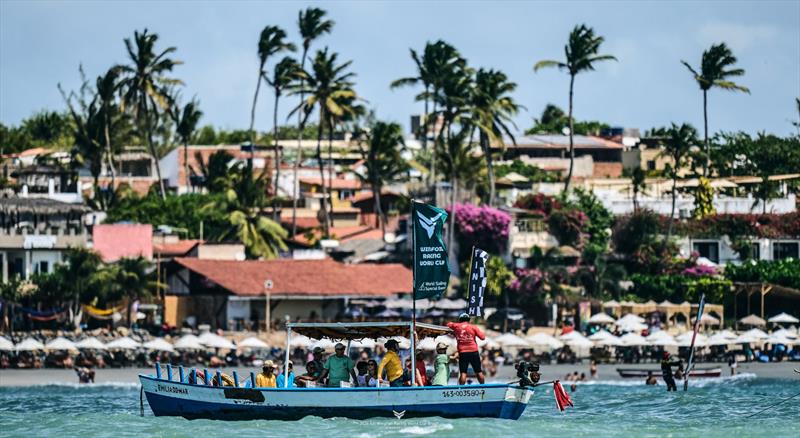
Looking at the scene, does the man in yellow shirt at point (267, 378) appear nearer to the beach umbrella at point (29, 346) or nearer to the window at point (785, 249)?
the beach umbrella at point (29, 346)

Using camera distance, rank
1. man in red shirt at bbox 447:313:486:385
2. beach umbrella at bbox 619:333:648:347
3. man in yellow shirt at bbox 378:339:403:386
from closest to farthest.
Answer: man in red shirt at bbox 447:313:486:385 → man in yellow shirt at bbox 378:339:403:386 → beach umbrella at bbox 619:333:648:347

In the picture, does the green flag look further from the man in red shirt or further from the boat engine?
the boat engine

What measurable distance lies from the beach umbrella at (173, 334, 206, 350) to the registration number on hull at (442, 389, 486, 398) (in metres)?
37.7

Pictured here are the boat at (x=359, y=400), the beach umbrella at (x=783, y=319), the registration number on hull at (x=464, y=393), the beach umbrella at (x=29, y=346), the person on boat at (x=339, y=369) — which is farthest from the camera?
the beach umbrella at (x=783, y=319)

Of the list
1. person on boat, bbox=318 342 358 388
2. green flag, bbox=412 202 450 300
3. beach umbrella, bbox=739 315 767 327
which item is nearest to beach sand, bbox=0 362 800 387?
beach umbrella, bbox=739 315 767 327

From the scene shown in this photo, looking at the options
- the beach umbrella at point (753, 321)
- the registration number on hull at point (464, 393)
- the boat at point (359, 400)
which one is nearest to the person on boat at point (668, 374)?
the boat at point (359, 400)

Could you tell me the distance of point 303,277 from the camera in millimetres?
88750

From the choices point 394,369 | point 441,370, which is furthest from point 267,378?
point 441,370

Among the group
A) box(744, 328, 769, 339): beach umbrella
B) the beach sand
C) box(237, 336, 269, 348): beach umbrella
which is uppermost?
box(744, 328, 769, 339): beach umbrella

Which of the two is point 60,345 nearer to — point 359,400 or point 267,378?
point 267,378

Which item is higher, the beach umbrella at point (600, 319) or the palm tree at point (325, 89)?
the palm tree at point (325, 89)

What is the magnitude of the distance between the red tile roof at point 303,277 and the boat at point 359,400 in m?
45.3

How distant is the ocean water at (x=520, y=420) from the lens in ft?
126

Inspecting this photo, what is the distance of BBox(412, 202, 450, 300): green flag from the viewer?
39000mm
